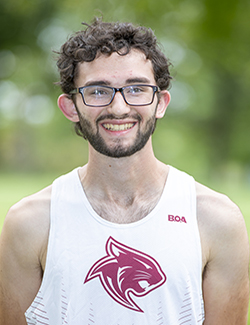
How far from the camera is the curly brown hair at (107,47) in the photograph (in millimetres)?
2846

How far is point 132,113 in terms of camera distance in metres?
2.67

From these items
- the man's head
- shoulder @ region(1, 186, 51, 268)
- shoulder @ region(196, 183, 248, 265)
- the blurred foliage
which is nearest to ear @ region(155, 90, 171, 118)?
the man's head

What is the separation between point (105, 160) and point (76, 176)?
0.27 metres

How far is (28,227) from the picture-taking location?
107 inches

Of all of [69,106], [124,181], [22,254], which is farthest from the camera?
[69,106]

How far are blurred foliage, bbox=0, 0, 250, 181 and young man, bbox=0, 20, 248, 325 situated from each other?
7604 mm

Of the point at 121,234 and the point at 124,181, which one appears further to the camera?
the point at 124,181

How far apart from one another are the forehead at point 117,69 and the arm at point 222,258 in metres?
0.93

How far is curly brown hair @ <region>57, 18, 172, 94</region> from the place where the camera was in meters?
2.85

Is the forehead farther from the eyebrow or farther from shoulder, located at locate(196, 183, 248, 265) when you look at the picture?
shoulder, located at locate(196, 183, 248, 265)

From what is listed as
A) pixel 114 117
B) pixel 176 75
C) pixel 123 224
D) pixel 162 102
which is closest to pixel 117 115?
pixel 114 117

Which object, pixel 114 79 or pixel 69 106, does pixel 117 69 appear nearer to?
pixel 114 79

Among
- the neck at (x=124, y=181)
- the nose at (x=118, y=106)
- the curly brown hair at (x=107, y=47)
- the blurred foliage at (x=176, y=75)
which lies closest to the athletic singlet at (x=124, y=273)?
the neck at (x=124, y=181)

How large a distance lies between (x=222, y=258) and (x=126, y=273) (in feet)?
2.08
